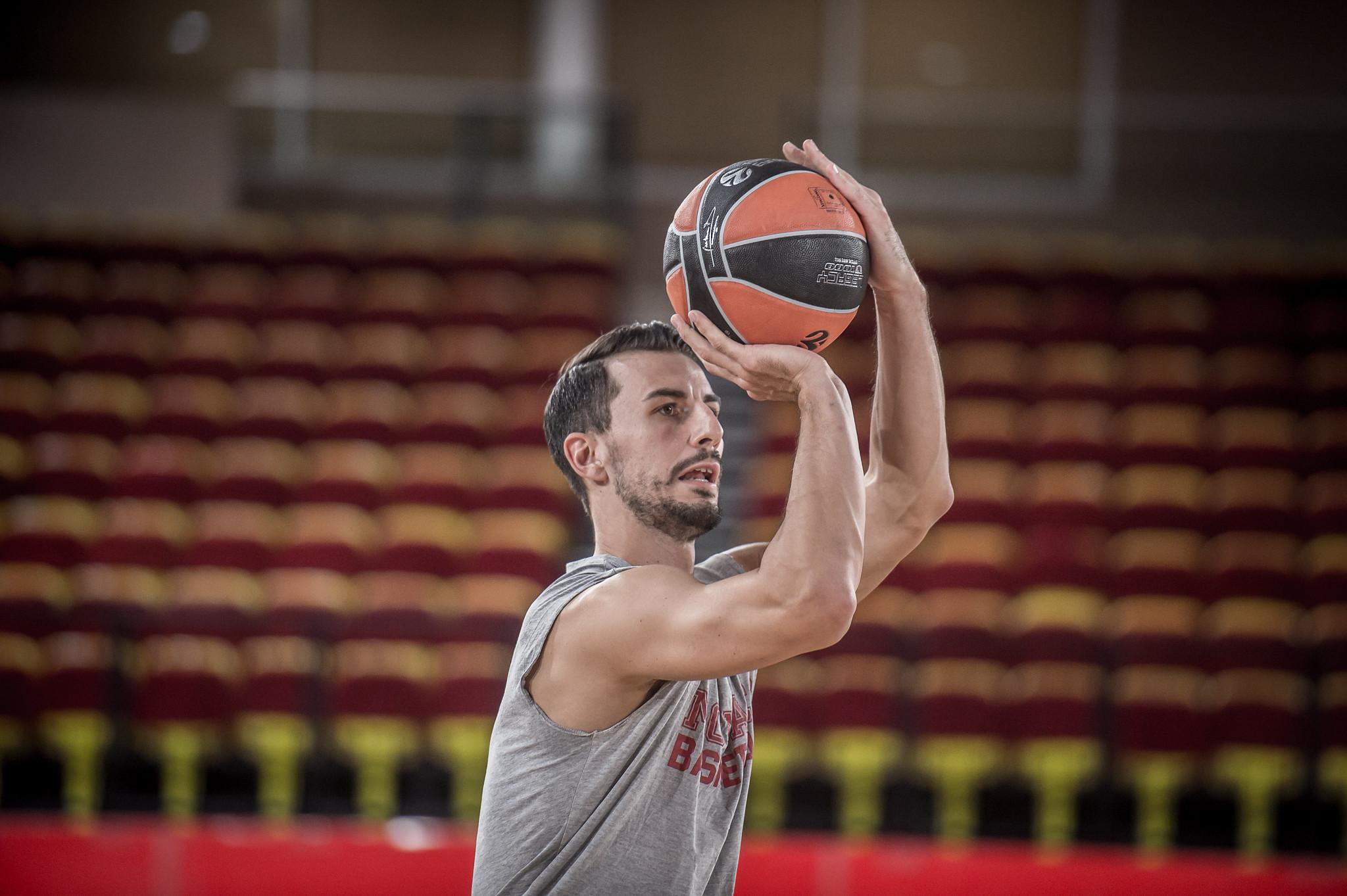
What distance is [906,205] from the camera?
10531mm

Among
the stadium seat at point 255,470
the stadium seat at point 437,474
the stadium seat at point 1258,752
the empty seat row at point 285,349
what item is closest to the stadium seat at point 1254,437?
the stadium seat at point 1258,752

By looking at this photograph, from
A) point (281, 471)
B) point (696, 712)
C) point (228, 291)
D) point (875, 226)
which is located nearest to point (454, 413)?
point (281, 471)

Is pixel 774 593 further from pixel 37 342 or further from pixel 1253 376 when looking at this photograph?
pixel 37 342

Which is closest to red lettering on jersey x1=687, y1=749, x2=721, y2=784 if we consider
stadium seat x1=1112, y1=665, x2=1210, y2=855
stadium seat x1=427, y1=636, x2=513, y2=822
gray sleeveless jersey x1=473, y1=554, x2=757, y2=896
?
gray sleeveless jersey x1=473, y1=554, x2=757, y2=896

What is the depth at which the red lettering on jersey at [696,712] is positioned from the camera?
1.97 m

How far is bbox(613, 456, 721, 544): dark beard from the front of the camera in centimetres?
204

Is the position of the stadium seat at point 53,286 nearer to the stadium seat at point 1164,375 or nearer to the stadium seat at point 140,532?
the stadium seat at point 140,532

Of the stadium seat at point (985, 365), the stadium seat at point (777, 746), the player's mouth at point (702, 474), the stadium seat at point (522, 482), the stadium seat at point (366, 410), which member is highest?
the stadium seat at point (985, 365)

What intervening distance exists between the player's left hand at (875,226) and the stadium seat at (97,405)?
22.1 ft

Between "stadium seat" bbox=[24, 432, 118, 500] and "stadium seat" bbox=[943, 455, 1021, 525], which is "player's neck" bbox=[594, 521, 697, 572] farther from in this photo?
"stadium seat" bbox=[24, 432, 118, 500]

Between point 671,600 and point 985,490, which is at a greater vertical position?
point 671,600

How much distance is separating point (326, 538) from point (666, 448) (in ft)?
17.4

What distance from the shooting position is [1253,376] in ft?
27.3

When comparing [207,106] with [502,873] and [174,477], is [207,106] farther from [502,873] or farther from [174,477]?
[502,873]
